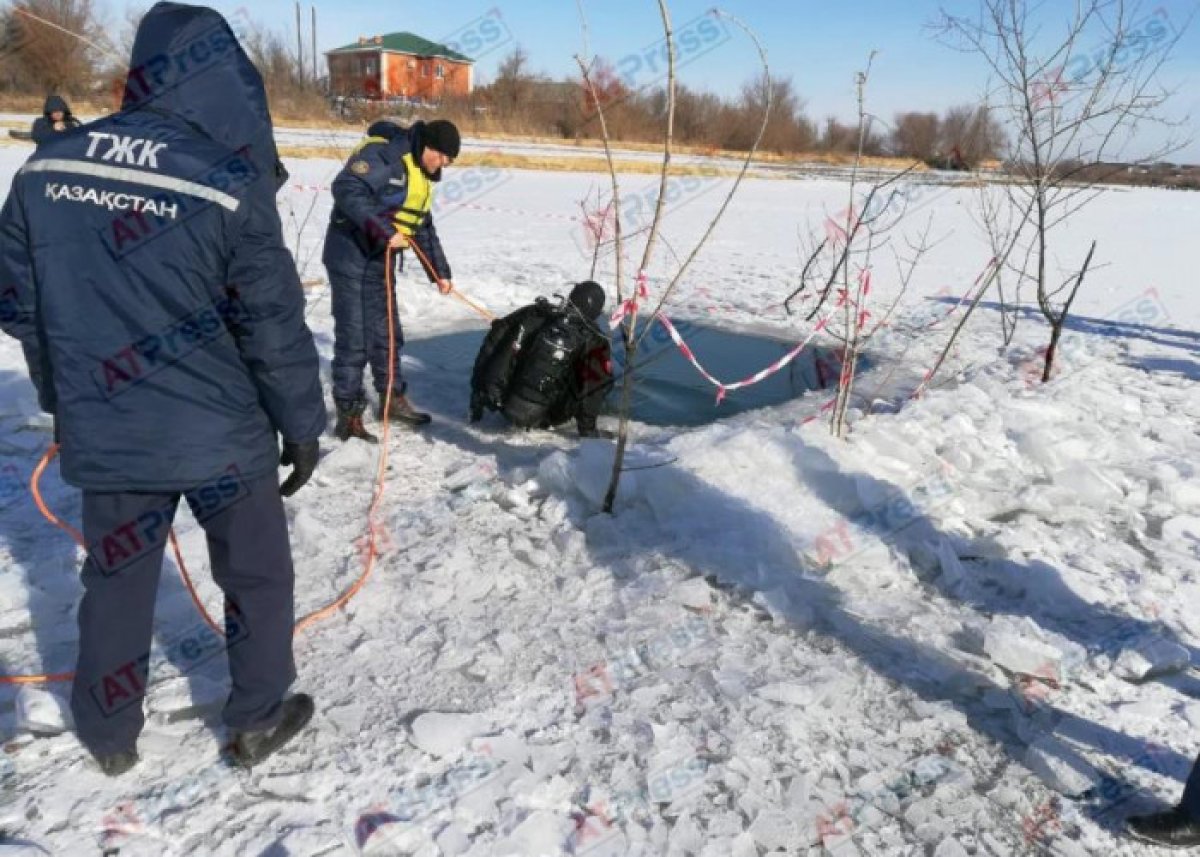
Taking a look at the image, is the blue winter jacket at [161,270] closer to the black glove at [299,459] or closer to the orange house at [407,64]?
the black glove at [299,459]

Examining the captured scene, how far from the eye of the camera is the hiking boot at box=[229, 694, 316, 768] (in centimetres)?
230

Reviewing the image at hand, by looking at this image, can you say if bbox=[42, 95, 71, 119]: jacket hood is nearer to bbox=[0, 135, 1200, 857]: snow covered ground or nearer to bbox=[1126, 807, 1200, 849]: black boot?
bbox=[0, 135, 1200, 857]: snow covered ground

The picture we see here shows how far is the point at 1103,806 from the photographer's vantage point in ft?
7.65

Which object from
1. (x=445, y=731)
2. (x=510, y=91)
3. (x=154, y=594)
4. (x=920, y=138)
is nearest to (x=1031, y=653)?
(x=445, y=731)

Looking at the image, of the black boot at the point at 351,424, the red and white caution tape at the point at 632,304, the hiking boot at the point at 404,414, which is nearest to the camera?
the red and white caution tape at the point at 632,304

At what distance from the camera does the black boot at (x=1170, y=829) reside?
2172mm

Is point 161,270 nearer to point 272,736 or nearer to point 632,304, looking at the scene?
point 272,736

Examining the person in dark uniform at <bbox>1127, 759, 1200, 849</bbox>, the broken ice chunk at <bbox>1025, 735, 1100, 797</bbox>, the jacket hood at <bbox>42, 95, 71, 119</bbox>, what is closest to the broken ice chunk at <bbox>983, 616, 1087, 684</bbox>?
the broken ice chunk at <bbox>1025, 735, 1100, 797</bbox>

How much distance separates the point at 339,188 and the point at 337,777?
3.07 meters

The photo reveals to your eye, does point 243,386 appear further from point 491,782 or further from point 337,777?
point 491,782

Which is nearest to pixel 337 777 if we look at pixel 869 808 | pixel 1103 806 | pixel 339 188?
pixel 869 808

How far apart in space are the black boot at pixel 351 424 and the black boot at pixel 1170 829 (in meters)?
3.76

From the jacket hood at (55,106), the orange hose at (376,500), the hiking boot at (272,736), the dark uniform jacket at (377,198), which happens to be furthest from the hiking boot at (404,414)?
the jacket hood at (55,106)

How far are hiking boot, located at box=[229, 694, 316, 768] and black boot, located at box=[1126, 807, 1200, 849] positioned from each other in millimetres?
2270
